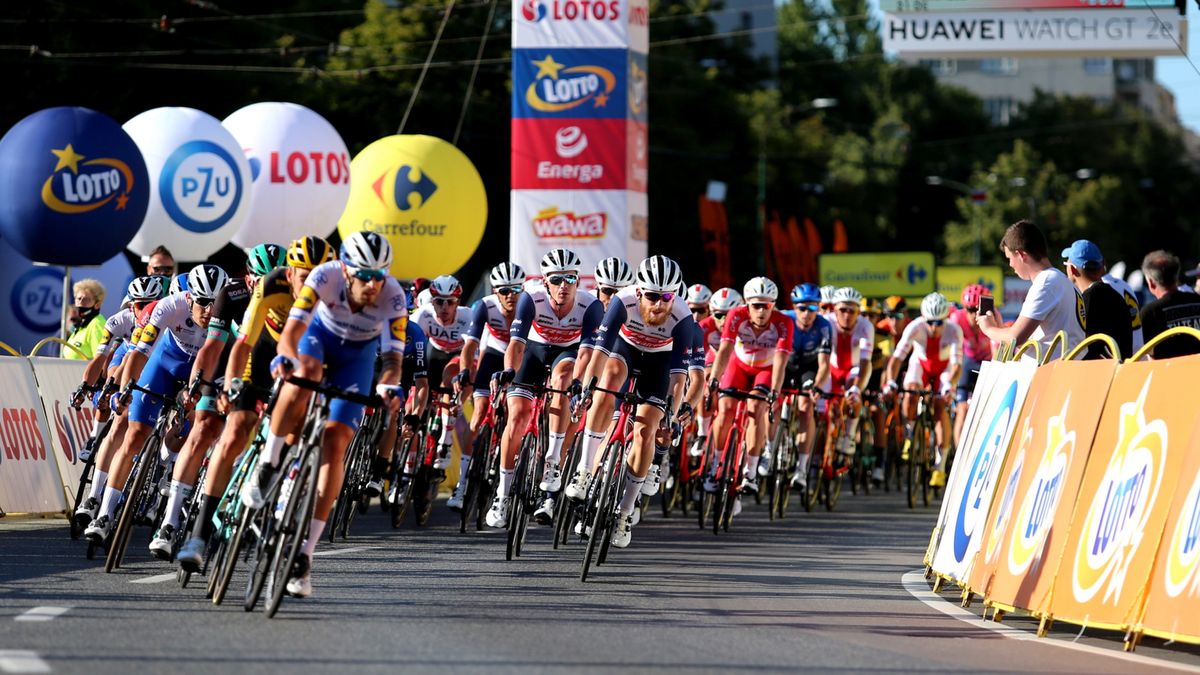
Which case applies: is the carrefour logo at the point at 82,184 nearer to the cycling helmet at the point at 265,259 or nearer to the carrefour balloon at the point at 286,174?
the carrefour balloon at the point at 286,174

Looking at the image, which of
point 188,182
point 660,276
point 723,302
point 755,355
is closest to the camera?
point 660,276

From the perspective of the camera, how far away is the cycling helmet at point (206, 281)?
12.3 m

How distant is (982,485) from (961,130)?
95121 mm

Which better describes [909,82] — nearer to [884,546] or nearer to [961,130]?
[961,130]

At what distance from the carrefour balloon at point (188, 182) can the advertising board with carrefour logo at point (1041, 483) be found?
12267 millimetres

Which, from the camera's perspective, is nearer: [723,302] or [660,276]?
[660,276]

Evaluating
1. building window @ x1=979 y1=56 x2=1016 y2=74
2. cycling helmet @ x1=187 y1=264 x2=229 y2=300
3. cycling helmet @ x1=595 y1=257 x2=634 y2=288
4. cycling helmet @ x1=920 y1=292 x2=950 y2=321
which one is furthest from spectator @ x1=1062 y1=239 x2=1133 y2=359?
building window @ x1=979 y1=56 x2=1016 y2=74

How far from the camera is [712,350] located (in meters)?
19.3

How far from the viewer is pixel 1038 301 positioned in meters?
11.9

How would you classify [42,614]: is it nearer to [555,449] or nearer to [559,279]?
[555,449]

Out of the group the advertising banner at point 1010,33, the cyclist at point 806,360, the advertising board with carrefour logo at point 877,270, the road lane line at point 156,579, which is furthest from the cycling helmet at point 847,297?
the advertising board with carrefour logo at point 877,270

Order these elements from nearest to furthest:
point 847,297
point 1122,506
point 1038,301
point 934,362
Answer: point 1122,506, point 1038,301, point 847,297, point 934,362

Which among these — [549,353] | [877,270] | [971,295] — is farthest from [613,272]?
[877,270]

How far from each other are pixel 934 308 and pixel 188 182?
833 cm
